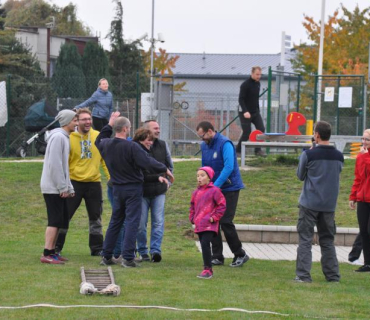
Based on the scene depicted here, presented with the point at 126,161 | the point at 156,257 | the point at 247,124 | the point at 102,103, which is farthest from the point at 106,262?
the point at 247,124

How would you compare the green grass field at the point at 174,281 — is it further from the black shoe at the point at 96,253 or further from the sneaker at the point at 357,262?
the sneaker at the point at 357,262

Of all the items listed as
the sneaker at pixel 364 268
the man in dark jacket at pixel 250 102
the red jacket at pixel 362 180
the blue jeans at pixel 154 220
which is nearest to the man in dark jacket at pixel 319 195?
the red jacket at pixel 362 180

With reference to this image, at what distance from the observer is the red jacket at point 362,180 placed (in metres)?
10.4

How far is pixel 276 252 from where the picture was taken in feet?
41.3

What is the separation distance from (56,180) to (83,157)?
2.36 ft

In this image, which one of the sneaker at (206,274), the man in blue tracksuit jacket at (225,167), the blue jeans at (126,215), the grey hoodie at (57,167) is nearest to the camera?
the sneaker at (206,274)

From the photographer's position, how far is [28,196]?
54.6 ft

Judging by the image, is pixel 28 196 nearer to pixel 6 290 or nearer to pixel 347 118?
pixel 6 290

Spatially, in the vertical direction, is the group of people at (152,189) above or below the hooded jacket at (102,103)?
below

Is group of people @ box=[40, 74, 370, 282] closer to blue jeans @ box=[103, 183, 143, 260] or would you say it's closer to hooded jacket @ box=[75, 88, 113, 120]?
blue jeans @ box=[103, 183, 143, 260]

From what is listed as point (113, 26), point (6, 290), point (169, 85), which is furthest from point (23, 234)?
point (113, 26)

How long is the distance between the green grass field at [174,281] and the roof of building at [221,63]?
69.1 meters

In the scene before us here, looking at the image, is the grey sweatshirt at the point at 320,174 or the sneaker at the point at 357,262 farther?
the sneaker at the point at 357,262

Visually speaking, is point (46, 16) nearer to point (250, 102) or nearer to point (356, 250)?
point (250, 102)
